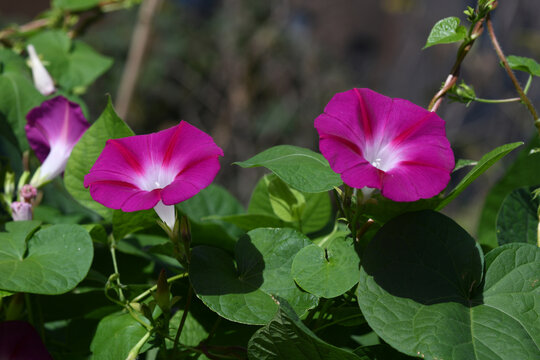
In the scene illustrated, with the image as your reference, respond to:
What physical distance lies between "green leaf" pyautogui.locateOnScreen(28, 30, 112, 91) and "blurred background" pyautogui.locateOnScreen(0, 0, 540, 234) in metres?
3.58

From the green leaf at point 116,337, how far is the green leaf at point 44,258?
6cm

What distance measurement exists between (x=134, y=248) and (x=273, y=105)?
4528 millimetres

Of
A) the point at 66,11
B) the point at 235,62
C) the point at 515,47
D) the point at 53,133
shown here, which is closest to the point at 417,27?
the point at 515,47

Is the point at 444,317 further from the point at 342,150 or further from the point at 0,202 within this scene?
the point at 0,202

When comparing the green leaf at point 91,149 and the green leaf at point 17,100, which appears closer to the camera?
the green leaf at point 91,149

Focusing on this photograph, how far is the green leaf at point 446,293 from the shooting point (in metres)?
0.42

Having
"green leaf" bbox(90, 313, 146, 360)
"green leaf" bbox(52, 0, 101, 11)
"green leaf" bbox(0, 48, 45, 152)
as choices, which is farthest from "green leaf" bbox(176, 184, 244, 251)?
"green leaf" bbox(52, 0, 101, 11)

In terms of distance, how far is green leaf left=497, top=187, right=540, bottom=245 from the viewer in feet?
1.89

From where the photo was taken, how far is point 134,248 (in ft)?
2.10

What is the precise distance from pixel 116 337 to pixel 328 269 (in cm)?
21

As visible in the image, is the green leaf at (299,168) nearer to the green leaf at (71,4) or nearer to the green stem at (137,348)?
the green stem at (137,348)

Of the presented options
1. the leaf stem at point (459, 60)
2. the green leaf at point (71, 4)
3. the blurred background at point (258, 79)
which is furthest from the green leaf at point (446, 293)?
the blurred background at point (258, 79)

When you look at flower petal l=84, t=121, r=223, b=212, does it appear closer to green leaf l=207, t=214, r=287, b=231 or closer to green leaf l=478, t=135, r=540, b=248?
green leaf l=207, t=214, r=287, b=231

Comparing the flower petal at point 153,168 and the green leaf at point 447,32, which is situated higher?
the green leaf at point 447,32
